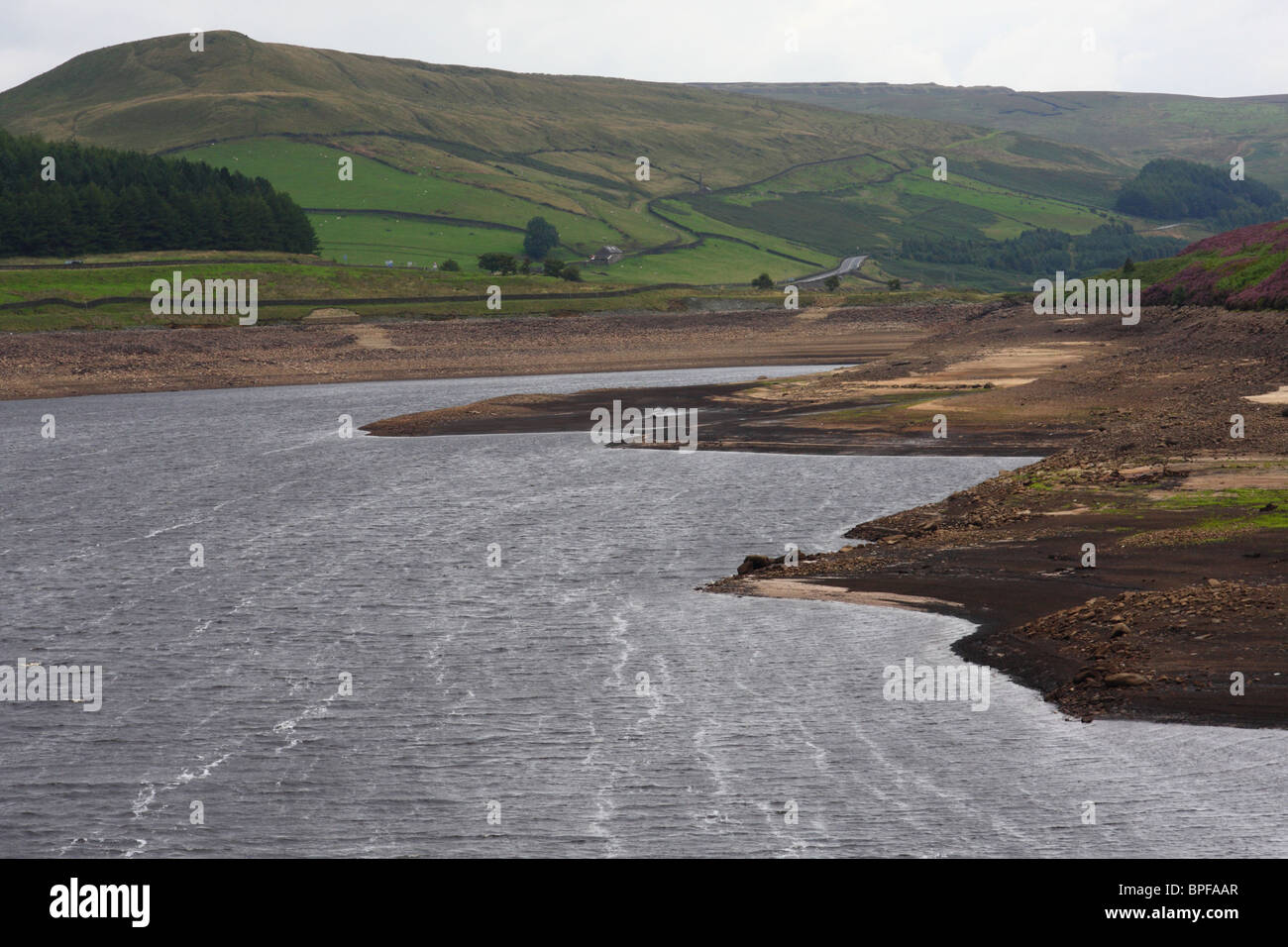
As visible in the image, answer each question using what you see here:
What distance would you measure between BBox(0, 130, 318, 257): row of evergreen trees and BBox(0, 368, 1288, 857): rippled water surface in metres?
132

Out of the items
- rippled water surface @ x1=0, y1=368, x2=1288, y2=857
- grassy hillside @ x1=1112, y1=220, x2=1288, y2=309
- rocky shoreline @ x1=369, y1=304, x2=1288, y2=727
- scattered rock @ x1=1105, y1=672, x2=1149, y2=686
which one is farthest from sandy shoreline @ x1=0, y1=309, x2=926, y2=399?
scattered rock @ x1=1105, y1=672, x2=1149, y2=686

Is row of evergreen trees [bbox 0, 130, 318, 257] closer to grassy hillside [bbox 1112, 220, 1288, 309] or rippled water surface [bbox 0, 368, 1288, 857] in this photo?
grassy hillside [bbox 1112, 220, 1288, 309]

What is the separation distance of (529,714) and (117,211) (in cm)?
17248

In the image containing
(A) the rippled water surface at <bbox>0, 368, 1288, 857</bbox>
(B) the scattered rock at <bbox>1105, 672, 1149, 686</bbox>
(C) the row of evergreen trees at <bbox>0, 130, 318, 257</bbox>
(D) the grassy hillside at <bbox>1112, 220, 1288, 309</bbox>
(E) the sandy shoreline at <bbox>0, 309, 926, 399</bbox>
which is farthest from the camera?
(C) the row of evergreen trees at <bbox>0, 130, 318, 257</bbox>

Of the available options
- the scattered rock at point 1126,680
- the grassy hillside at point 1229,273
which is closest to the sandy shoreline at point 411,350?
the grassy hillside at point 1229,273

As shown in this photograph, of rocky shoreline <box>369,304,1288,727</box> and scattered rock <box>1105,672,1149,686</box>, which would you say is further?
rocky shoreline <box>369,304,1288,727</box>

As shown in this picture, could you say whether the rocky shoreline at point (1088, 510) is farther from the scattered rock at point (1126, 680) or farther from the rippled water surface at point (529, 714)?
the rippled water surface at point (529, 714)

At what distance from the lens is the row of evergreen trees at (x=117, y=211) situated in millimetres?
171500

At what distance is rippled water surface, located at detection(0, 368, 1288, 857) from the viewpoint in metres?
20.8

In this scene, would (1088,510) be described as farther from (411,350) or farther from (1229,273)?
(411,350)

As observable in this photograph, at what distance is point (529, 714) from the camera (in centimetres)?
2658

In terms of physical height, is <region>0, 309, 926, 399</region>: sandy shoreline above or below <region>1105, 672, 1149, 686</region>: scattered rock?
above

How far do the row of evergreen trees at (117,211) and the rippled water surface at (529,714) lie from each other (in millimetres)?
131946
